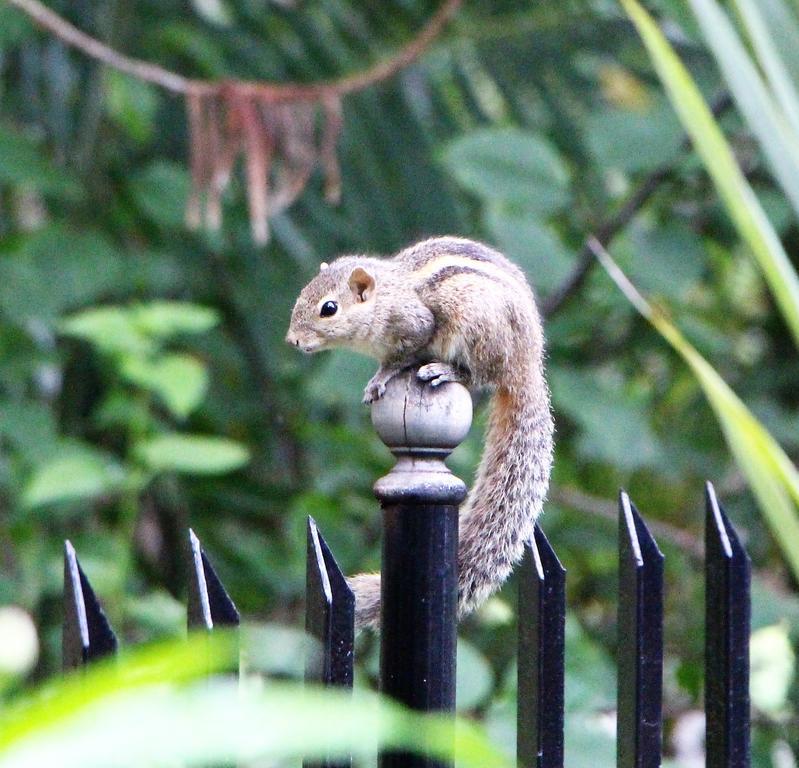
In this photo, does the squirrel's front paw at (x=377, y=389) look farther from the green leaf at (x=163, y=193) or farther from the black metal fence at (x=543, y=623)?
the green leaf at (x=163, y=193)

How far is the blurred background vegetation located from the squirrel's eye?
1.92 feet

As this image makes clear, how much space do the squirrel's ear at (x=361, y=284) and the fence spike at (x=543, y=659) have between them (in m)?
0.61

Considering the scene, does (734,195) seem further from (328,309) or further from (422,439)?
(328,309)

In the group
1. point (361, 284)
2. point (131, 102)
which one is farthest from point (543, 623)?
point (131, 102)

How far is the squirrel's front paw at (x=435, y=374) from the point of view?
3.08 ft

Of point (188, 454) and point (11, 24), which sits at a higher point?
point (11, 24)

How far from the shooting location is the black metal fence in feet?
2.82

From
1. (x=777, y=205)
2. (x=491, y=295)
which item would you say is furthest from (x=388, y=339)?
(x=777, y=205)

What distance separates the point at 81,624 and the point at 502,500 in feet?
1.30

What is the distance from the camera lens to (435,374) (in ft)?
3.23

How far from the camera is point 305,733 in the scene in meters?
0.30

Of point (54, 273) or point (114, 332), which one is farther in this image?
point (54, 273)

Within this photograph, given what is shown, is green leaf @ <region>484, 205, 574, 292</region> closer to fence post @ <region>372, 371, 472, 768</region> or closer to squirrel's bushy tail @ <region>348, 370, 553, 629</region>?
squirrel's bushy tail @ <region>348, 370, 553, 629</region>

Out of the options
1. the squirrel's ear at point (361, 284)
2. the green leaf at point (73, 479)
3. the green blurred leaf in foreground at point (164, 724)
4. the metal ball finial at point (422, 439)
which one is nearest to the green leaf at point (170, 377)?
the green leaf at point (73, 479)
